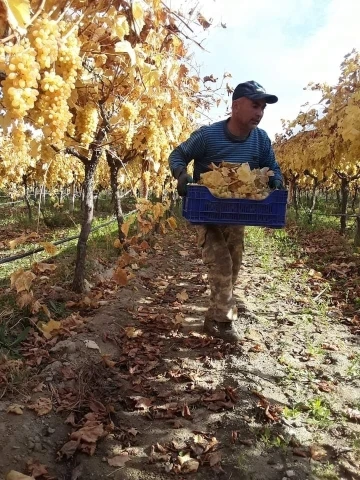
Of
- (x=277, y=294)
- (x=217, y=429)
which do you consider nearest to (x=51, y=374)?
(x=217, y=429)

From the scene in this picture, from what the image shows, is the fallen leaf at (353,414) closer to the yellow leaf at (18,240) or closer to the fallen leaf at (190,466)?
the fallen leaf at (190,466)

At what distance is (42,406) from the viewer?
2402 mm

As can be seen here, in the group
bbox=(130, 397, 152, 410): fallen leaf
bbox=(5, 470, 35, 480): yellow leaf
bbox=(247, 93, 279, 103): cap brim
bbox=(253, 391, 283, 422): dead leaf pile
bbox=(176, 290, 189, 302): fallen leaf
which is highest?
bbox=(247, 93, 279, 103): cap brim

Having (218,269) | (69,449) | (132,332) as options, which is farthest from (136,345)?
(69,449)

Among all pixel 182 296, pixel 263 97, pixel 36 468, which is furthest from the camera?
pixel 182 296

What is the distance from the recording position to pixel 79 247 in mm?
4633

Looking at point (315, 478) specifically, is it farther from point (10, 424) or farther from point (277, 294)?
point (277, 294)

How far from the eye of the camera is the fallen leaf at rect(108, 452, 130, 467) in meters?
2.06

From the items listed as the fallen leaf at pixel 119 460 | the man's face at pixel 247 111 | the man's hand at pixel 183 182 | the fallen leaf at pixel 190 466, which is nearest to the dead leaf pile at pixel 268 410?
the fallen leaf at pixel 190 466

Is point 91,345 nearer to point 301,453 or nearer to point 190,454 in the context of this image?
point 190,454

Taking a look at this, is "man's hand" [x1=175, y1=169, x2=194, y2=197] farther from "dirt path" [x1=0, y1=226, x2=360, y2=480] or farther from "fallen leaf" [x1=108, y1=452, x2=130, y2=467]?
"fallen leaf" [x1=108, y1=452, x2=130, y2=467]

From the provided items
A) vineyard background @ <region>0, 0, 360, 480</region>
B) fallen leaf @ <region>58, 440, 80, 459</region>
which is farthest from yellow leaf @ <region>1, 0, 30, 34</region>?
fallen leaf @ <region>58, 440, 80, 459</region>

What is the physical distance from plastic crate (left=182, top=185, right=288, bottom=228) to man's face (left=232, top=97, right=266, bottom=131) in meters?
0.72

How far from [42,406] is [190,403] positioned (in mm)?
905
